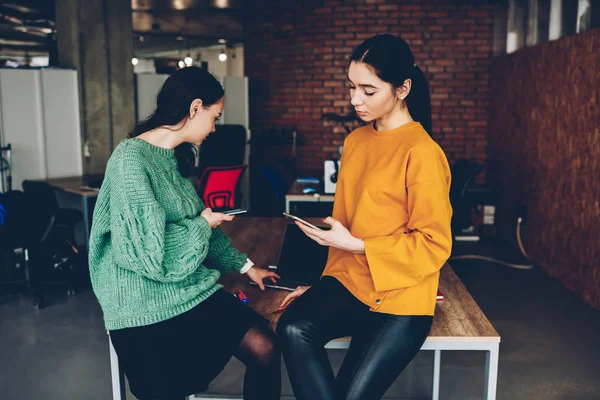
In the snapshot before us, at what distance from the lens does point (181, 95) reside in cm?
173

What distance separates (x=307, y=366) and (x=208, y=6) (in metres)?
9.41

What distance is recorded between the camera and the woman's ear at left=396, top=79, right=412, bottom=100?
1645 mm

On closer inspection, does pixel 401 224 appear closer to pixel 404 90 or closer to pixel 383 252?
pixel 383 252

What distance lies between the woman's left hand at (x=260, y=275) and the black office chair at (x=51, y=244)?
266 cm

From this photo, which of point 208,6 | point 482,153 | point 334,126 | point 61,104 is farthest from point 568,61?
point 208,6

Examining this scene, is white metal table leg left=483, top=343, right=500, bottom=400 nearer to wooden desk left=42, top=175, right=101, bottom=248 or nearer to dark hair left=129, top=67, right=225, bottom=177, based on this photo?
dark hair left=129, top=67, right=225, bottom=177

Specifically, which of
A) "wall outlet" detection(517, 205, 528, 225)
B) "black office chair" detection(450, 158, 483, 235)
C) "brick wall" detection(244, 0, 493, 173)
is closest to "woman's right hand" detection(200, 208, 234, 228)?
"black office chair" detection(450, 158, 483, 235)

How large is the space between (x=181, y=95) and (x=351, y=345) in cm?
88

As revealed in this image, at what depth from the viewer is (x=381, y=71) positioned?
1602mm

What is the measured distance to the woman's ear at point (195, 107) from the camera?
1738 millimetres

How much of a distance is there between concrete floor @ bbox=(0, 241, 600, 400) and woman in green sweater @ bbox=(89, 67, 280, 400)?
120cm

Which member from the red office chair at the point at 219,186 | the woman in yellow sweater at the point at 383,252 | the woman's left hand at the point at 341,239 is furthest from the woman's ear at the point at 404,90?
the red office chair at the point at 219,186

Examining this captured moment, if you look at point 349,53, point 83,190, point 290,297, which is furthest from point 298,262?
point 349,53

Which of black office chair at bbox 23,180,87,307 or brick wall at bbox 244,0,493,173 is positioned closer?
black office chair at bbox 23,180,87,307
